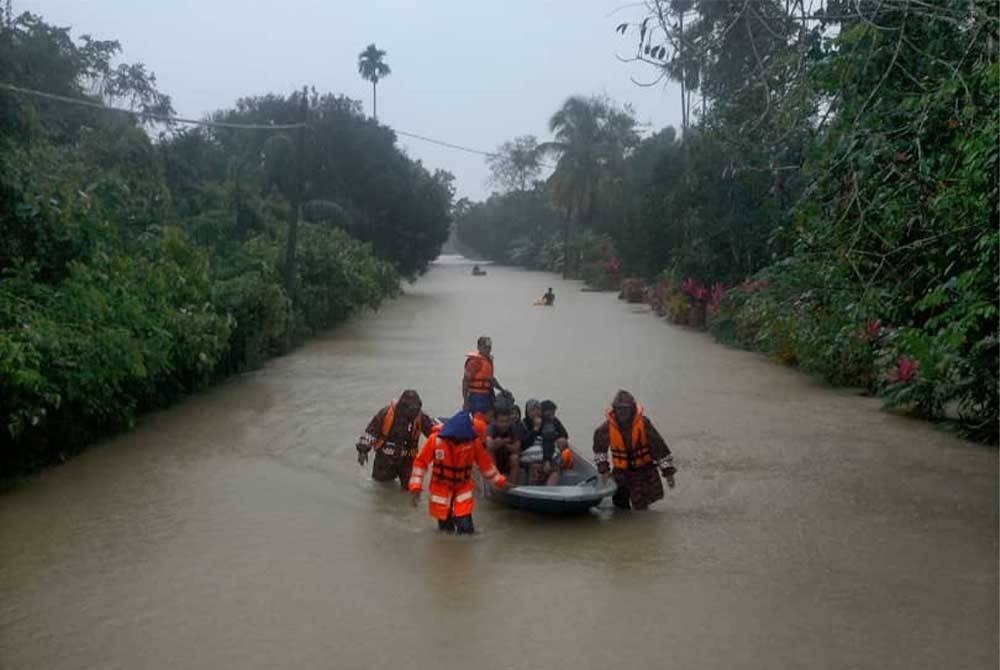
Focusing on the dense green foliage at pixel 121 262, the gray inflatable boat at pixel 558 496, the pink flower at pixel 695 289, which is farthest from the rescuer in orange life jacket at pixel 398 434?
the pink flower at pixel 695 289

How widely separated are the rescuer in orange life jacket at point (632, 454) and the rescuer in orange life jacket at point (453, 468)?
44.8 inches

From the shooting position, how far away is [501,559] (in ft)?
28.0

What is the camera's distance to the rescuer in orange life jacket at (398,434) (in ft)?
34.9

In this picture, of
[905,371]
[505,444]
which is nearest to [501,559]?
[505,444]

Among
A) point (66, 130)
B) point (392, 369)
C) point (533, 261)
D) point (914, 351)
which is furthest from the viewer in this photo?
point (533, 261)

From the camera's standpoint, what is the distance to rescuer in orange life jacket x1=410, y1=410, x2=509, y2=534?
878cm

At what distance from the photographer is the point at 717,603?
24.5 ft

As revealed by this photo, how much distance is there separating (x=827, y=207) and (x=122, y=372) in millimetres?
7797

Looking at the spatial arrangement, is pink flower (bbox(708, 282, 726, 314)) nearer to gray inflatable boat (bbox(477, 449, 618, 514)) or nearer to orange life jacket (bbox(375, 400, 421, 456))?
orange life jacket (bbox(375, 400, 421, 456))

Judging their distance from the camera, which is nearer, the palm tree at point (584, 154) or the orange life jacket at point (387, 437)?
the orange life jacket at point (387, 437)

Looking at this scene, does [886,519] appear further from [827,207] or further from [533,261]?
[533,261]

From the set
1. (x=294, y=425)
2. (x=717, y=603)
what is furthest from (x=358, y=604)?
(x=294, y=425)

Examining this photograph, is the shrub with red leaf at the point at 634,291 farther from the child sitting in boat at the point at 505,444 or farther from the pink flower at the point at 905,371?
the child sitting in boat at the point at 505,444

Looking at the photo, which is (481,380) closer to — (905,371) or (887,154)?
(887,154)
